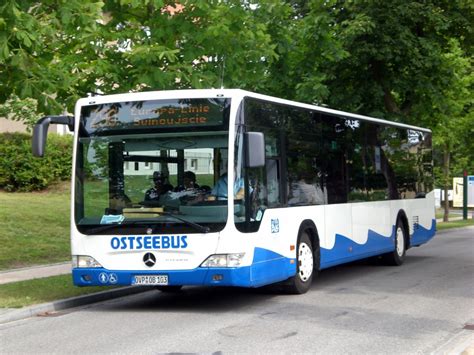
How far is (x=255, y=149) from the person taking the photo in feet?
31.6

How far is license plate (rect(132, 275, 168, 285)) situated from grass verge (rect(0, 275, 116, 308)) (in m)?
1.63

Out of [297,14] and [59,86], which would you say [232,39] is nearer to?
[59,86]

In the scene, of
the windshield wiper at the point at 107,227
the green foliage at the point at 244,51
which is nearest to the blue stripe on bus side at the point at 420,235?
the green foliage at the point at 244,51

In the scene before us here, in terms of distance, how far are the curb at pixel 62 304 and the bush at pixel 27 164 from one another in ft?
46.9

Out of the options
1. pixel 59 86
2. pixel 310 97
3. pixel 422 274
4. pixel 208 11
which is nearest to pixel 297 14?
pixel 310 97

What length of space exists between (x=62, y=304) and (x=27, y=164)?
15938 millimetres

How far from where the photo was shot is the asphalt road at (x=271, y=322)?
7.66 meters

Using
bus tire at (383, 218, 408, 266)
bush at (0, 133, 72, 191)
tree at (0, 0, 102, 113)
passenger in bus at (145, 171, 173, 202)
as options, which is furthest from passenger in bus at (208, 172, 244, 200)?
bush at (0, 133, 72, 191)

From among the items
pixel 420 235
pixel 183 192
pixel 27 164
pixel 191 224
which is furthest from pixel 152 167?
pixel 27 164

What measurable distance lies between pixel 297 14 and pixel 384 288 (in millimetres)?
12676

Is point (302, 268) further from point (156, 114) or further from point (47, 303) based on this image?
point (47, 303)

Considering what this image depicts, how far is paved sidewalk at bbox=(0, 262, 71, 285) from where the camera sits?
43.3 feet

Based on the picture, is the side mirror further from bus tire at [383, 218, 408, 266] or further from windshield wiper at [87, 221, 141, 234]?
bus tire at [383, 218, 408, 266]

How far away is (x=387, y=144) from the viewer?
631 inches
